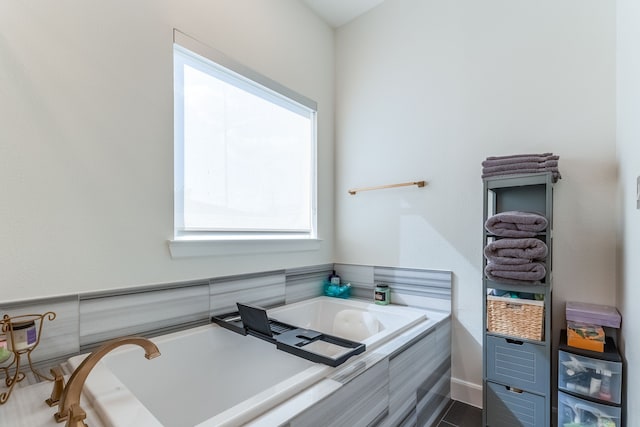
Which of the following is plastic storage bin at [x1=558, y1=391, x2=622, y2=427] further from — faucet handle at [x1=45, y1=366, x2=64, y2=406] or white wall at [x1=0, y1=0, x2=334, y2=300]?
faucet handle at [x1=45, y1=366, x2=64, y2=406]

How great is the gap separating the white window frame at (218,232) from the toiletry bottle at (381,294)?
0.60 meters

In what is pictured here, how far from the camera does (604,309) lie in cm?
148

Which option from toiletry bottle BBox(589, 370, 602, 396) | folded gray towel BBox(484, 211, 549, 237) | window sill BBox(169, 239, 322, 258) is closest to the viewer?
toiletry bottle BBox(589, 370, 602, 396)

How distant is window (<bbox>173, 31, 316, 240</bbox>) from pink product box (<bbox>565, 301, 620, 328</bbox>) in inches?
64.2

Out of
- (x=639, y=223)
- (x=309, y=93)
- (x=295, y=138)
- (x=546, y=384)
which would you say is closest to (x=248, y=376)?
(x=546, y=384)

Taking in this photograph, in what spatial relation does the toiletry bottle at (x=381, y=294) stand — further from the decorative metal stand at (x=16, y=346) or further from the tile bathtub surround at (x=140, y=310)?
the decorative metal stand at (x=16, y=346)

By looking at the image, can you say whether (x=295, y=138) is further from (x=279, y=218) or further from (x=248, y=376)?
(x=248, y=376)

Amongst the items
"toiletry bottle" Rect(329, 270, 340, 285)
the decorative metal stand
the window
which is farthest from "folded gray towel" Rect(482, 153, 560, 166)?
the decorative metal stand

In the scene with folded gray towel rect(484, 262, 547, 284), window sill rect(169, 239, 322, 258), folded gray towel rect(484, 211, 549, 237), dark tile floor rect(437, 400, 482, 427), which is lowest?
dark tile floor rect(437, 400, 482, 427)

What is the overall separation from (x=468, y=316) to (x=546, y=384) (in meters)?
0.53

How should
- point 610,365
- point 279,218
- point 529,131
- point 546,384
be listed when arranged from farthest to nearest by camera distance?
point 279,218
point 529,131
point 546,384
point 610,365

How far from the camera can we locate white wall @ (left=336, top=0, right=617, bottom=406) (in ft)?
5.20

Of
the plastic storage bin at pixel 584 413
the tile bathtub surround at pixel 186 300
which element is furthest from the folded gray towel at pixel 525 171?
Answer: the plastic storage bin at pixel 584 413

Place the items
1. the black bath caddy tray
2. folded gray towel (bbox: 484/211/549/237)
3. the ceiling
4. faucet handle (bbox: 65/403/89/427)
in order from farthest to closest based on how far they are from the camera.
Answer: the ceiling
folded gray towel (bbox: 484/211/549/237)
the black bath caddy tray
faucet handle (bbox: 65/403/89/427)
